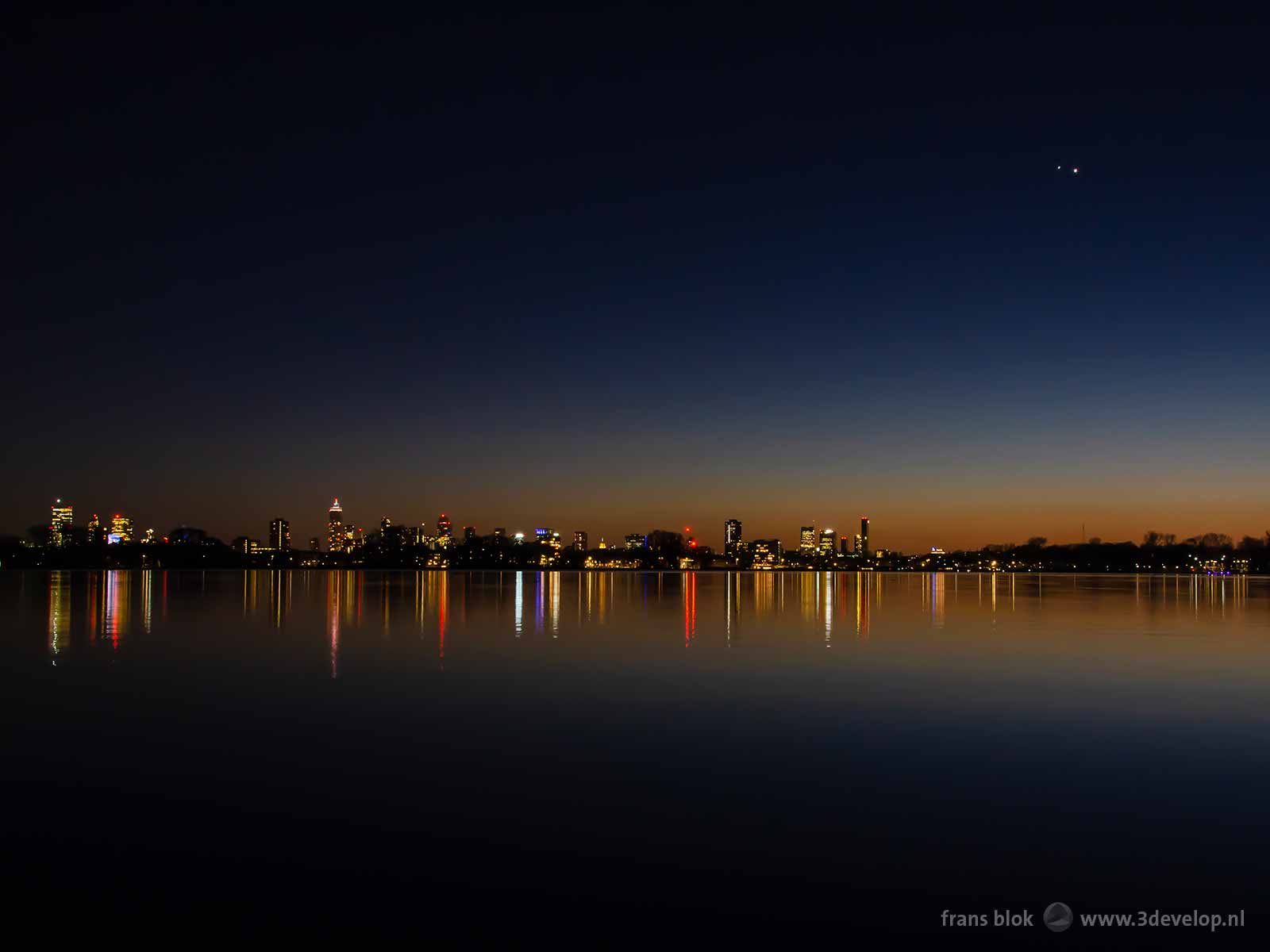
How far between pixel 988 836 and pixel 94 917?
9.24 meters

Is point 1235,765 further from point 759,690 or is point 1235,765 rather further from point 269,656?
point 269,656

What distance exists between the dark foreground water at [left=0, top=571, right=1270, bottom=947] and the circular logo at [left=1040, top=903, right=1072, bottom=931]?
108mm

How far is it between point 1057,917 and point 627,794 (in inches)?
225

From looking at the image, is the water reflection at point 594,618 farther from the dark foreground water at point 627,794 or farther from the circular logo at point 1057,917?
the circular logo at point 1057,917

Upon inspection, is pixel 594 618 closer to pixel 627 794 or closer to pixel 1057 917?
pixel 627 794

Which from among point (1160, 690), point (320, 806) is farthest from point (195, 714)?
point (1160, 690)

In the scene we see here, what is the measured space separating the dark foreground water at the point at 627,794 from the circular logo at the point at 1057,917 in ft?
0.35

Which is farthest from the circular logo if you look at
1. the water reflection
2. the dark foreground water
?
the water reflection

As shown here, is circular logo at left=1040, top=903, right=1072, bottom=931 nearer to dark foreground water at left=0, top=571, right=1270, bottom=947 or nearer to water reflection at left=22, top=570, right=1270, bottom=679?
dark foreground water at left=0, top=571, right=1270, bottom=947

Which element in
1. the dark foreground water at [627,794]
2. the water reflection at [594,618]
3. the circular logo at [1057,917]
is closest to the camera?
the circular logo at [1057,917]

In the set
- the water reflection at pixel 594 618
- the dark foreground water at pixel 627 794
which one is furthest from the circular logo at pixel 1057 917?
the water reflection at pixel 594 618

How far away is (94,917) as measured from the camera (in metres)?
8.52

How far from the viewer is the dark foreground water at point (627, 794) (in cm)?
895

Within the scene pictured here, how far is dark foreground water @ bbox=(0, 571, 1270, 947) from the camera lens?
29.4 feet
